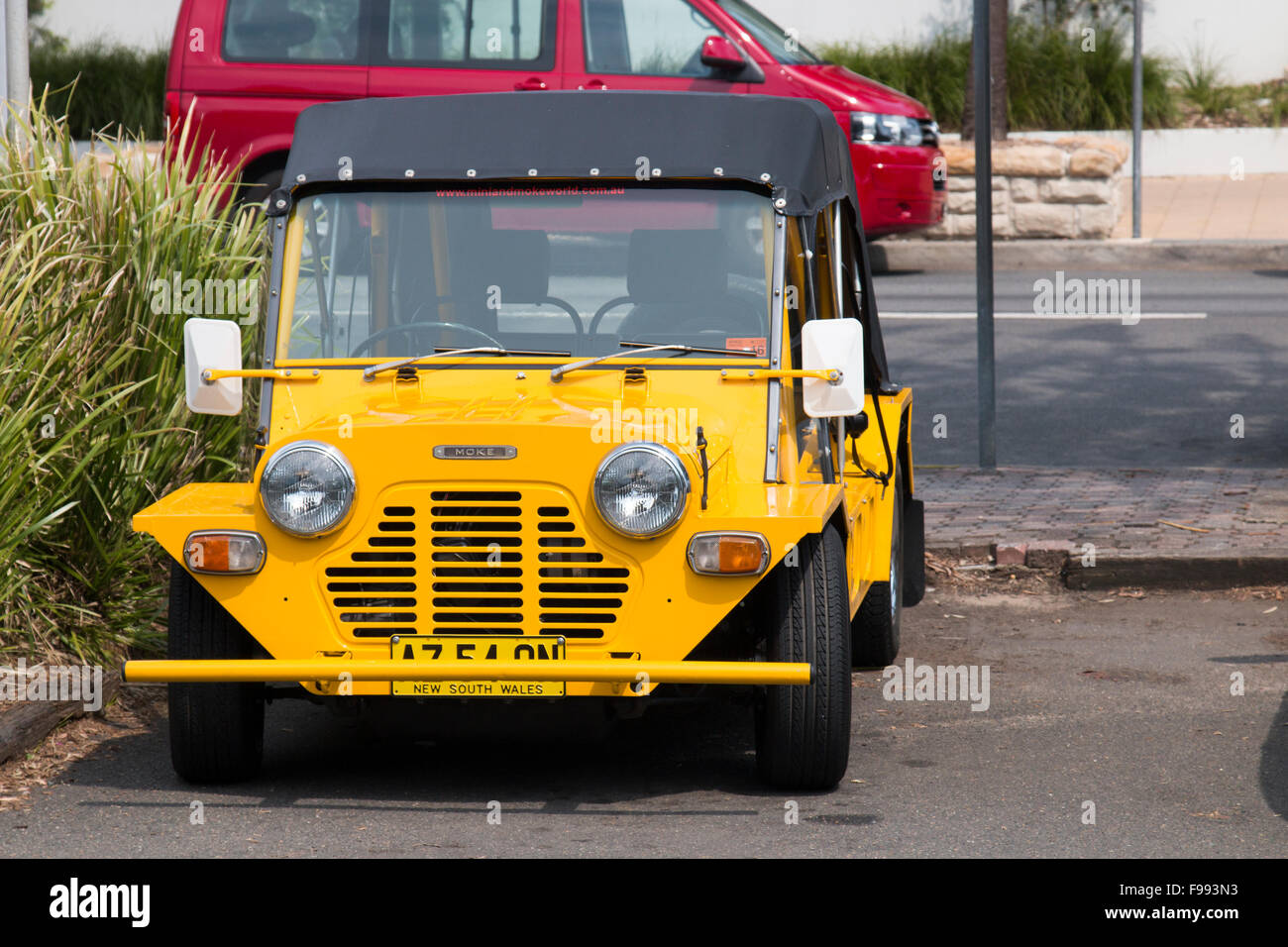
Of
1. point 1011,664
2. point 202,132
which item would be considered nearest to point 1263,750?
point 1011,664

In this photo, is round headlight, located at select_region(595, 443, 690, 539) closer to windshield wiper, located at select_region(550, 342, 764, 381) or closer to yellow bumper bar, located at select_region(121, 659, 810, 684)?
yellow bumper bar, located at select_region(121, 659, 810, 684)

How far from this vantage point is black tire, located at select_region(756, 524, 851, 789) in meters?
5.02

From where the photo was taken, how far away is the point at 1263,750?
562 centimetres

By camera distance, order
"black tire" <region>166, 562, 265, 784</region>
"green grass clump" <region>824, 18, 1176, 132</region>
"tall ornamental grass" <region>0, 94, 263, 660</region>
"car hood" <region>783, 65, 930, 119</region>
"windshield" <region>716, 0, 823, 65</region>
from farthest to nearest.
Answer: "green grass clump" <region>824, 18, 1176, 132</region>
"car hood" <region>783, 65, 930, 119</region>
"windshield" <region>716, 0, 823, 65</region>
"tall ornamental grass" <region>0, 94, 263, 660</region>
"black tire" <region>166, 562, 265, 784</region>

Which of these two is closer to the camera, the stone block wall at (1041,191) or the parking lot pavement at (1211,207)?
the stone block wall at (1041,191)

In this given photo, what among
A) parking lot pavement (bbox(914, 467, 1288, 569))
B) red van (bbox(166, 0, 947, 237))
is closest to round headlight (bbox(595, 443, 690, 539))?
parking lot pavement (bbox(914, 467, 1288, 569))

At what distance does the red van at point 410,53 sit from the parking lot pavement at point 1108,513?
128 inches

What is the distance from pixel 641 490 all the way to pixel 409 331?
3.99 feet

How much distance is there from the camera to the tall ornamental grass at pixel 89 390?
6168 mm

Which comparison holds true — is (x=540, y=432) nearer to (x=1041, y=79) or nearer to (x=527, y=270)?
(x=527, y=270)

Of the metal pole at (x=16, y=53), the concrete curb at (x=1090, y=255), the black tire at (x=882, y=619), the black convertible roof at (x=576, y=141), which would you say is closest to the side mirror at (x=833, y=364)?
the black convertible roof at (x=576, y=141)

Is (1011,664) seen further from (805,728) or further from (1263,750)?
(805,728)

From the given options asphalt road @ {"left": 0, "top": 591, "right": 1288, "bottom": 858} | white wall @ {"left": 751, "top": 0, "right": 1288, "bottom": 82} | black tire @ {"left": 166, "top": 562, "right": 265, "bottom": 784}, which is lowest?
asphalt road @ {"left": 0, "top": 591, "right": 1288, "bottom": 858}

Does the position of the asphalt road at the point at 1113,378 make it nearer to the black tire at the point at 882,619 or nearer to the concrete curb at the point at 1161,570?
the concrete curb at the point at 1161,570
